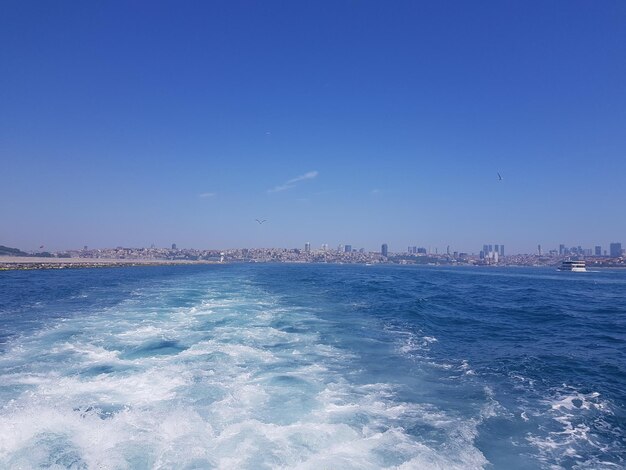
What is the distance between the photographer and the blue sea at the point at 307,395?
6.05 meters

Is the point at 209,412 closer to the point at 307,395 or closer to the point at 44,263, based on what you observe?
the point at 307,395

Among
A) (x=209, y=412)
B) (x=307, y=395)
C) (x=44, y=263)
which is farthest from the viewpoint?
(x=44, y=263)

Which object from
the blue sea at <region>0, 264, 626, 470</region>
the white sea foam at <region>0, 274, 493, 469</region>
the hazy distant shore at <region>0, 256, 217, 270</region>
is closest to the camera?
the white sea foam at <region>0, 274, 493, 469</region>

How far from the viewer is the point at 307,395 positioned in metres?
8.54

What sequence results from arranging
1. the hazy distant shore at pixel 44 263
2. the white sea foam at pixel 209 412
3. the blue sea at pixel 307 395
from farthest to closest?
the hazy distant shore at pixel 44 263
the blue sea at pixel 307 395
the white sea foam at pixel 209 412

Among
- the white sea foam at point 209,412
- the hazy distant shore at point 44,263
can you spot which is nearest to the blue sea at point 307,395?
the white sea foam at point 209,412

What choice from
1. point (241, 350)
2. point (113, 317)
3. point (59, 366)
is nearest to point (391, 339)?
point (241, 350)

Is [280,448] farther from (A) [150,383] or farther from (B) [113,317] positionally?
(B) [113,317]

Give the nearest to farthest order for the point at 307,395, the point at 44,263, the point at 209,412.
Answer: the point at 209,412 < the point at 307,395 < the point at 44,263

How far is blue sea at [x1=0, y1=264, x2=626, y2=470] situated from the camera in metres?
6.05

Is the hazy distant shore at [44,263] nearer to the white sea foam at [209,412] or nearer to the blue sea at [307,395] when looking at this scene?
the blue sea at [307,395]

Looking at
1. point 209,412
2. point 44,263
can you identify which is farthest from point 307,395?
point 44,263

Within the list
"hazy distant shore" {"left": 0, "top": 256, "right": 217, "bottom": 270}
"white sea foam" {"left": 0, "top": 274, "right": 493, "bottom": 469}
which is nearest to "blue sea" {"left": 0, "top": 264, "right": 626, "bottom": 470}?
"white sea foam" {"left": 0, "top": 274, "right": 493, "bottom": 469}

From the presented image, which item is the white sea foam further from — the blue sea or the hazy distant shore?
the hazy distant shore
